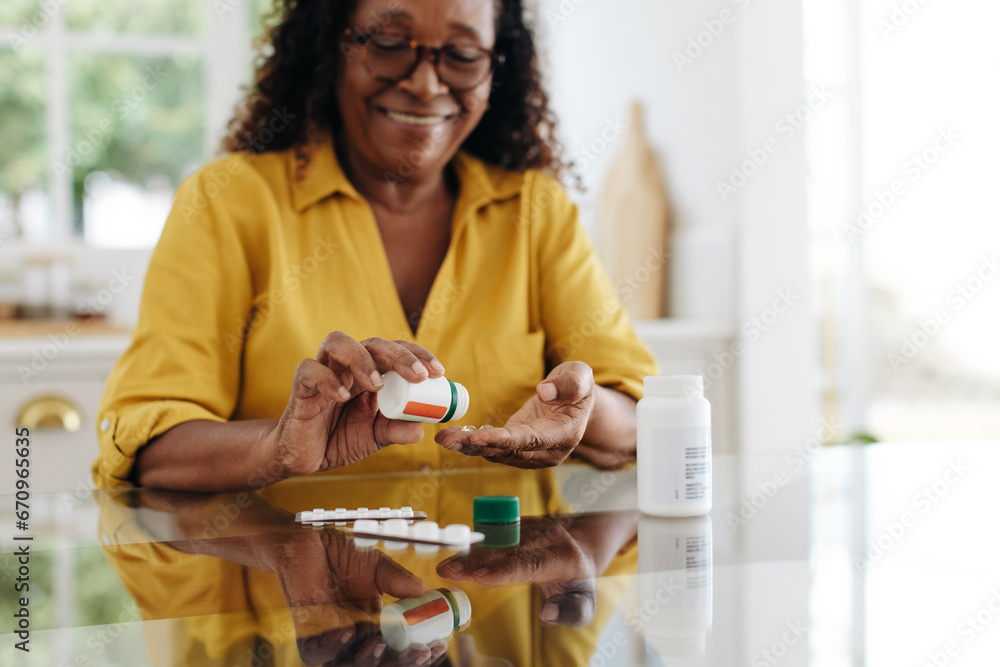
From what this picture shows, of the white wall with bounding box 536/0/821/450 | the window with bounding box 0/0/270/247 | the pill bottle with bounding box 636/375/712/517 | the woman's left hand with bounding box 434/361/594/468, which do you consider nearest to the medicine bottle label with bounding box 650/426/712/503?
the pill bottle with bounding box 636/375/712/517

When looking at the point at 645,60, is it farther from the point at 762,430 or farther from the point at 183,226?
the point at 183,226

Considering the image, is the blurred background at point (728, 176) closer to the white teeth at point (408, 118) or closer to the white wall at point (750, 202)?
the white wall at point (750, 202)

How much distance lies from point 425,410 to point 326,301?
49cm

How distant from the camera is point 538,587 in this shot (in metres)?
0.61

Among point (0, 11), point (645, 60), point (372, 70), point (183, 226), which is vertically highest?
point (0, 11)

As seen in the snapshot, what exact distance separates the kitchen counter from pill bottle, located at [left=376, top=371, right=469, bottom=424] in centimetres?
10

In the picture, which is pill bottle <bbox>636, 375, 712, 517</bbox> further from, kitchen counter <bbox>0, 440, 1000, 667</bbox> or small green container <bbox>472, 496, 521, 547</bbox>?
small green container <bbox>472, 496, 521, 547</bbox>

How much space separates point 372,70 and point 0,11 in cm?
183

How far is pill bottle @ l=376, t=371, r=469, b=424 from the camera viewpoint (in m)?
0.82

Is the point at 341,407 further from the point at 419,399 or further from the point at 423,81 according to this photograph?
the point at 423,81

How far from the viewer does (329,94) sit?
1.40 metres

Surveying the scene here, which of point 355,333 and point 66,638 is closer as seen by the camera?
point 66,638

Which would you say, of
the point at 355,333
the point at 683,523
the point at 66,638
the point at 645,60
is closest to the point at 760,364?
the point at 645,60

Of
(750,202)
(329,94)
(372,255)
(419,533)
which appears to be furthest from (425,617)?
(750,202)
